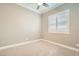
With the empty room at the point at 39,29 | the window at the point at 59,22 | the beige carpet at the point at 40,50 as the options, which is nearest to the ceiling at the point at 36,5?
the empty room at the point at 39,29

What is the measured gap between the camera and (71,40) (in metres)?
1.84

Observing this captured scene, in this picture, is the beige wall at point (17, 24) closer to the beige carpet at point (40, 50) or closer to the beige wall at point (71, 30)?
the beige carpet at point (40, 50)

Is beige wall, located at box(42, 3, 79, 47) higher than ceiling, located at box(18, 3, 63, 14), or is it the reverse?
ceiling, located at box(18, 3, 63, 14)

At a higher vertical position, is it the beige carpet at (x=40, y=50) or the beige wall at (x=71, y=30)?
the beige wall at (x=71, y=30)

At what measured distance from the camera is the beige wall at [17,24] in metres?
1.83

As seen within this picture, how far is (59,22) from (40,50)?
64 cm

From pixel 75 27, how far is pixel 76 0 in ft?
1.63

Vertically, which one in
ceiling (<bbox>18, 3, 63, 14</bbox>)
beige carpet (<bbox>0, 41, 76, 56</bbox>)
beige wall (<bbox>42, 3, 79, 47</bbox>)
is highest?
ceiling (<bbox>18, 3, 63, 14</bbox>)

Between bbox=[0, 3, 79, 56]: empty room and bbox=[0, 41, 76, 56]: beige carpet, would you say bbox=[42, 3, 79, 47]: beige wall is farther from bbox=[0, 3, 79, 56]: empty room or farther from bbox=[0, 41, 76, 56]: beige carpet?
bbox=[0, 41, 76, 56]: beige carpet

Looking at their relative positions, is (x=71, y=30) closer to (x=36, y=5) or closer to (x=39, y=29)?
(x=39, y=29)

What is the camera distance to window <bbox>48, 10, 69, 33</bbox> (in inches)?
72.8

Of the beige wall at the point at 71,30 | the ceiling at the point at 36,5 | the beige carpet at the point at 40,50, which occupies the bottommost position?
the beige carpet at the point at 40,50

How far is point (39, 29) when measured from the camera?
1947 millimetres

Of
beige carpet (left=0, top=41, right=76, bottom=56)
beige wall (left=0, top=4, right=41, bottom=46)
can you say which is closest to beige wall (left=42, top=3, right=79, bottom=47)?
beige carpet (left=0, top=41, right=76, bottom=56)
